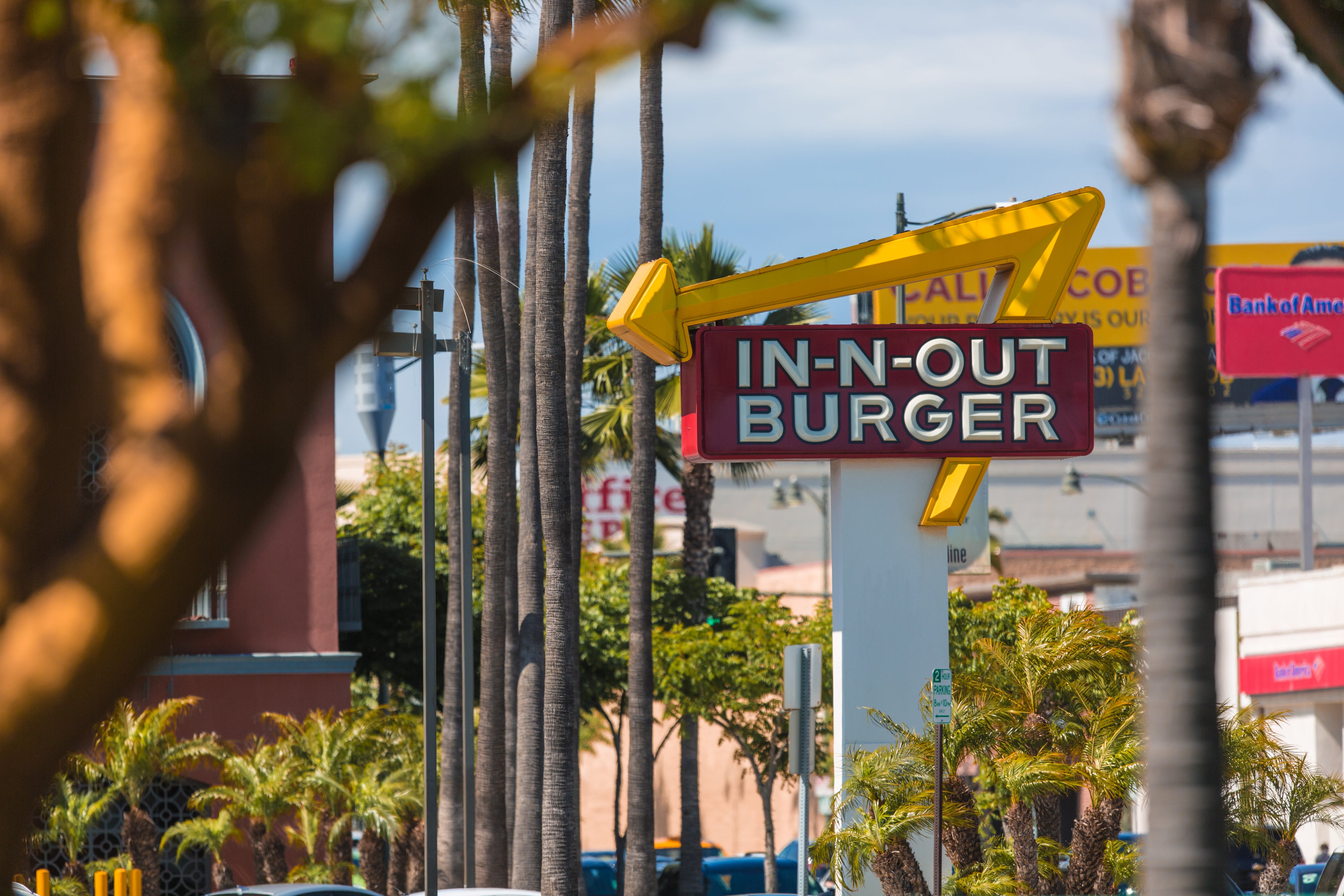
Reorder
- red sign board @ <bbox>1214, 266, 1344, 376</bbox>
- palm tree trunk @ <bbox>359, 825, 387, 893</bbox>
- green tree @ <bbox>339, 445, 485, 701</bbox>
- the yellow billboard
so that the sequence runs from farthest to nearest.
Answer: the yellow billboard → red sign board @ <bbox>1214, 266, 1344, 376</bbox> → green tree @ <bbox>339, 445, 485, 701</bbox> → palm tree trunk @ <bbox>359, 825, 387, 893</bbox>

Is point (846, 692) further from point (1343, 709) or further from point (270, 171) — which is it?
point (1343, 709)

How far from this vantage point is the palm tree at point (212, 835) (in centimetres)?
2058

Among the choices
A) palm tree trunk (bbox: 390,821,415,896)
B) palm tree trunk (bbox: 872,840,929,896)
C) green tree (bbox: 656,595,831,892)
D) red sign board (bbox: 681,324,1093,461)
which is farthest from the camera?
green tree (bbox: 656,595,831,892)

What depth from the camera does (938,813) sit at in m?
13.2

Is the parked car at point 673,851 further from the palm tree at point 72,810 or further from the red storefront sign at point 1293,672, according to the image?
the palm tree at point 72,810

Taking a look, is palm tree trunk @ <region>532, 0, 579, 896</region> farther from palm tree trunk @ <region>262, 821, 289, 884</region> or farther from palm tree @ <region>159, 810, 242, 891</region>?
palm tree @ <region>159, 810, 242, 891</region>

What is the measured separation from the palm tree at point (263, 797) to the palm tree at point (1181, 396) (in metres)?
16.9

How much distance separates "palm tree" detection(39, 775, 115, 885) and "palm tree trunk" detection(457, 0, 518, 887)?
5255 millimetres

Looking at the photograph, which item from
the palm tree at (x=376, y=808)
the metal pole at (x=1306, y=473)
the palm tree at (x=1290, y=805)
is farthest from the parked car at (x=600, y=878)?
the palm tree at (x=1290, y=805)

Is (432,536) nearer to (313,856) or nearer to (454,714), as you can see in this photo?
(313,856)

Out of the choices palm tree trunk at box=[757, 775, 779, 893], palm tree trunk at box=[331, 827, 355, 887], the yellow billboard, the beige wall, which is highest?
the yellow billboard

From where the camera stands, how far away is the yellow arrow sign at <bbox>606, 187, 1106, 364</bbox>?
16.1 m

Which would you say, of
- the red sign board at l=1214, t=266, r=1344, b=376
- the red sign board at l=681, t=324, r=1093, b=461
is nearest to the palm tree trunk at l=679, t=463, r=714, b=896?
the red sign board at l=681, t=324, r=1093, b=461

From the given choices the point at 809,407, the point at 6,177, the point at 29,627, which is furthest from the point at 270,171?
the point at 809,407
